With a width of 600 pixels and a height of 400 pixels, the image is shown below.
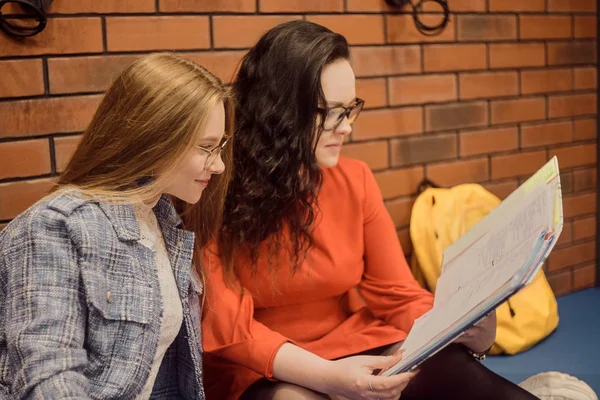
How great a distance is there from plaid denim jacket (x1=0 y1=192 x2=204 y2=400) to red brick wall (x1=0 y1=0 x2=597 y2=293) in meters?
0.47

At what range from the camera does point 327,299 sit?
173cm

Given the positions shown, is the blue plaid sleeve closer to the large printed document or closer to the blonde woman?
the blonde woman

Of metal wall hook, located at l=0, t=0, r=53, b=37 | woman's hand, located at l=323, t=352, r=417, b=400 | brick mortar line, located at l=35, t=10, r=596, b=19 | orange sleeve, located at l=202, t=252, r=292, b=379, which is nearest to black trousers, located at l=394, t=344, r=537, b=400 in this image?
woman's hand, located at l=323, t=352, r=417, b=400

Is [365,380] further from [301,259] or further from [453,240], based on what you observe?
[453,240]

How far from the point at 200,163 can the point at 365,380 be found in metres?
0.50

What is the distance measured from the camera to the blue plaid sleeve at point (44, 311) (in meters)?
1.08

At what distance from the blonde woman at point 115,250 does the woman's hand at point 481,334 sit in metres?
0.61

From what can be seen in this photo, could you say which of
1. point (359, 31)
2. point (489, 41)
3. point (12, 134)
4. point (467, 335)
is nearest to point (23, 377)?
point (12, 134)

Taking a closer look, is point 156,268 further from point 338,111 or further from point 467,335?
point 467,335

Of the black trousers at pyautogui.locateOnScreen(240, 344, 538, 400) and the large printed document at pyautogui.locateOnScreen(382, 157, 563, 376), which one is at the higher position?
the large printed document at pyautogui.locateOnScreen(382, 157, 563, 376)

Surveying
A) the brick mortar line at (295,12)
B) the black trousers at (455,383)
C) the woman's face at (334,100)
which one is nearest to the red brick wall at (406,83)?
the brick mortar line at (295,12)

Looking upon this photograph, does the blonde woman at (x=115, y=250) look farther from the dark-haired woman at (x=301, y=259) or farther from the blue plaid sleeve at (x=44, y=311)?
the dark-haired woman at (x=301, y=259)

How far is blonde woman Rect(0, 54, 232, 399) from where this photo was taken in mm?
1105

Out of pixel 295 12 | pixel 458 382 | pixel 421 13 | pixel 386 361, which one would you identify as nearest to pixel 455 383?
pixel 458 382
